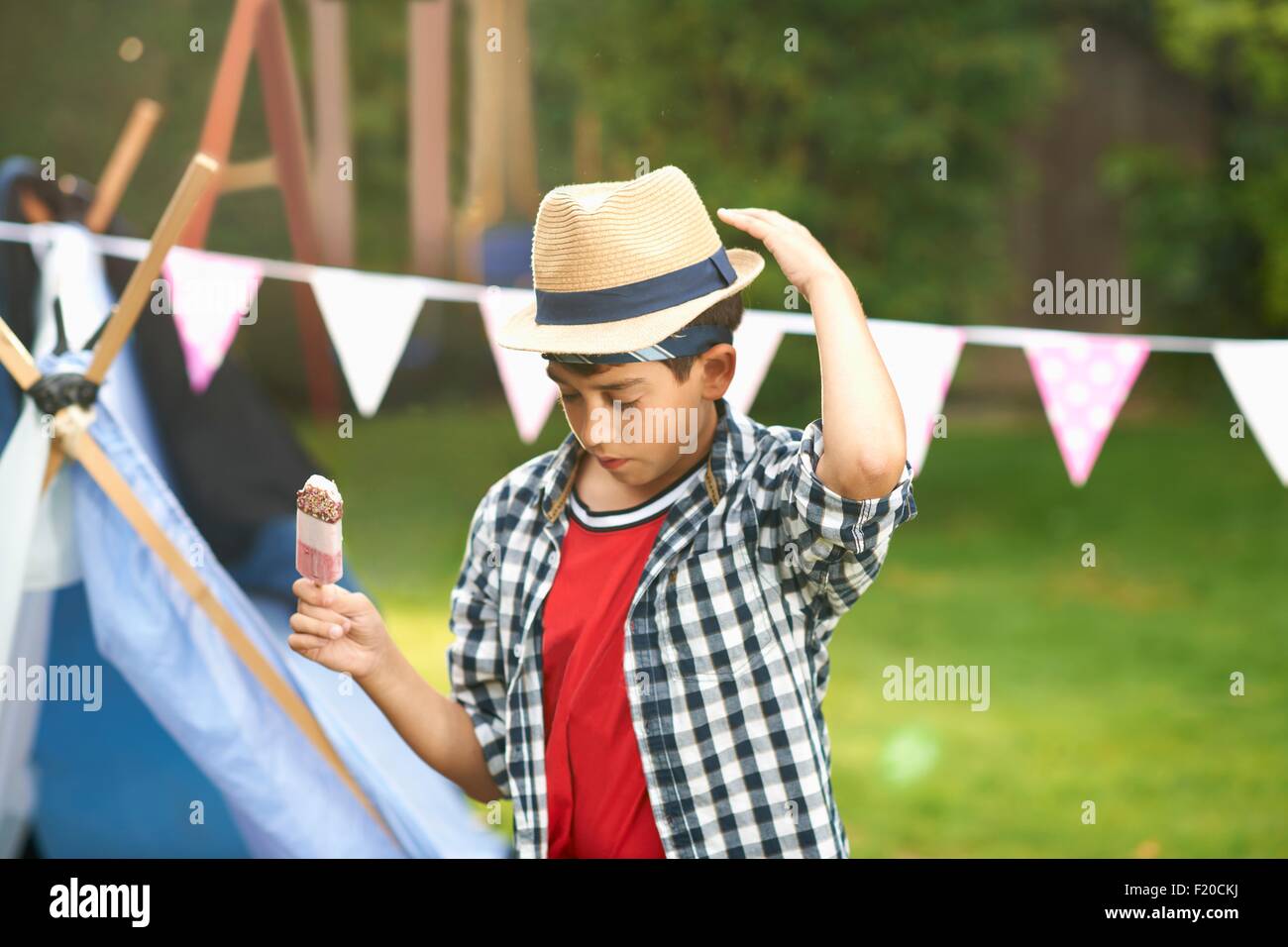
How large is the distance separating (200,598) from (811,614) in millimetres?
1272

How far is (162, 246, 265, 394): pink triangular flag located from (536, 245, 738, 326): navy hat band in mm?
1533

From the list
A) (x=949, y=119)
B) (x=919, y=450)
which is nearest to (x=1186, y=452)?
(x=949, y=119)

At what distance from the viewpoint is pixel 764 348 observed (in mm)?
2994

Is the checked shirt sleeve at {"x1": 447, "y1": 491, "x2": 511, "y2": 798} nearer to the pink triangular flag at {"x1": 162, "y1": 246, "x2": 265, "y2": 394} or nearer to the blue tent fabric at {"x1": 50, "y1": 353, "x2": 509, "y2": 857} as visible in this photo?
the blue tent fabric at {"x1": 50, "y1": 353, "x2": 509, "y2": 857}

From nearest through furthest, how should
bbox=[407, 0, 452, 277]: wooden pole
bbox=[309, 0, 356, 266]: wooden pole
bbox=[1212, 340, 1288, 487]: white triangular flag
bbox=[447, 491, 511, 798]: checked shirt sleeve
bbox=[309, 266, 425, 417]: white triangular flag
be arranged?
1. bbox=[447, 491, 511, 798]: checked shirt sleeve
2. bbox=[1212, 340, 1288, 487]: white triangular flag
3. bbox=[309, 266, 425, 417]: white triangular flag
4. bbox=[407, 0, 452, 277]: wooden pole
5. bbox=[309, 0, 356, 266]: wooden pole

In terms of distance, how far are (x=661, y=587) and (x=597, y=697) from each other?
18 cm

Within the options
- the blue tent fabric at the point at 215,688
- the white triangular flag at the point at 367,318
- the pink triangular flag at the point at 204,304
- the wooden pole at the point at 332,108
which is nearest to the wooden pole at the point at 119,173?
the pink triangular flag at the point at 204,304

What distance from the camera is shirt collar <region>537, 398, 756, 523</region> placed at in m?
1.89

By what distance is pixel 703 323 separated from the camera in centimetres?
190

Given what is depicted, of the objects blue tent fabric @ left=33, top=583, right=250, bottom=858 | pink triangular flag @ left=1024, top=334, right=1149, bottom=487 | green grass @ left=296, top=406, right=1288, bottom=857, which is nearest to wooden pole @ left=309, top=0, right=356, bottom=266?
green grass @ left=296, top=406, right=1288, bottom=857

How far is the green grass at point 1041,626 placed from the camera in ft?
14.4

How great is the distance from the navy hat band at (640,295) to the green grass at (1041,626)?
257 centimetres

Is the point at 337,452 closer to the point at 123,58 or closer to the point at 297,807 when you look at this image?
the point at 123,58
